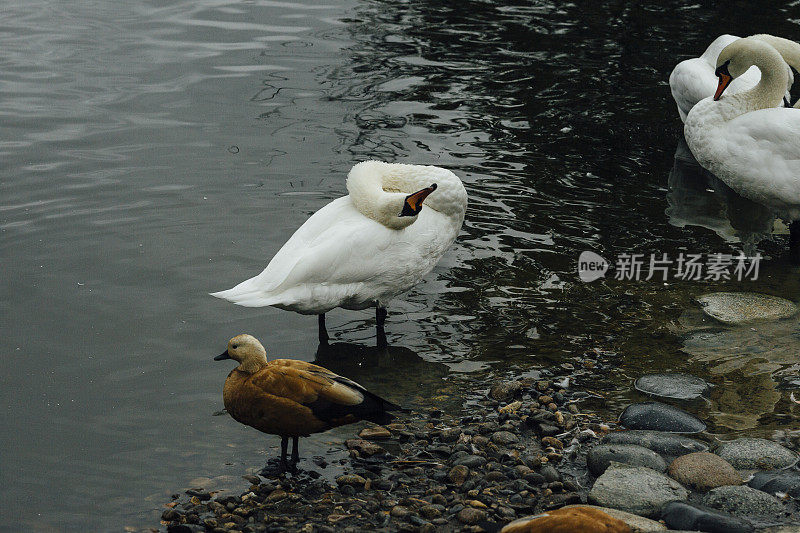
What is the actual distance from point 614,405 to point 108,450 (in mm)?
3117

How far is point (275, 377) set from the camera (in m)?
5.54

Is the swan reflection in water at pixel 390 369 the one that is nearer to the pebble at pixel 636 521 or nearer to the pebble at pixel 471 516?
the pebble at pixel 471 516

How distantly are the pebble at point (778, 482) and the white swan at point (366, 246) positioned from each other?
105 inches

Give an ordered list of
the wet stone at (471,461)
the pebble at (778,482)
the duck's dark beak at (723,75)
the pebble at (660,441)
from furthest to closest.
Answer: the duck's dark beak at (723,75) < the pebble at (660,441) < the wet stone at (471,461) < the pebble at (778,482)

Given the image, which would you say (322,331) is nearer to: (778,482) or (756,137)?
(778,482)

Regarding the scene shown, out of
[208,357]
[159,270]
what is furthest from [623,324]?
[159,270]

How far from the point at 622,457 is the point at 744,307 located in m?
2.75

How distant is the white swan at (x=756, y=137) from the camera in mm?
8516

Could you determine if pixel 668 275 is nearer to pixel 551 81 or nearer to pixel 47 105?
pixel 551 81

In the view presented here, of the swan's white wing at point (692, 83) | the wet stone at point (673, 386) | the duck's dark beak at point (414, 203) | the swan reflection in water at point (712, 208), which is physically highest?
the swan's white wing at point (692, 83)

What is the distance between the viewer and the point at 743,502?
5.18 metres

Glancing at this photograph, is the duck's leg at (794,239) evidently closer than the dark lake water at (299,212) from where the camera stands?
No

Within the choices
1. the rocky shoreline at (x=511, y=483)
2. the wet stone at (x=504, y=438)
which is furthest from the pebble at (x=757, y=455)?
the wet stone at (x=504, y=438)

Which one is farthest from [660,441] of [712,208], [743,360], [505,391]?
[712,208]
